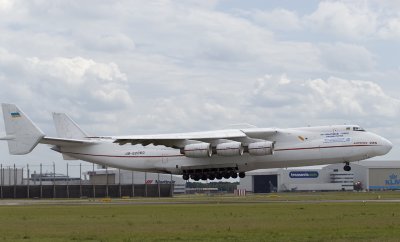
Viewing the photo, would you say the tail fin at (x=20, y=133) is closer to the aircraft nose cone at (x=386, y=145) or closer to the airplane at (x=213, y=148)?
the airplane at (x=213, y=148)

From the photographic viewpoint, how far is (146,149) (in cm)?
6419

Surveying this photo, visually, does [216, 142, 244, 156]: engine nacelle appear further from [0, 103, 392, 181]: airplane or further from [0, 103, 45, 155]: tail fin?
[0, 103, 45, 155]: tail fin

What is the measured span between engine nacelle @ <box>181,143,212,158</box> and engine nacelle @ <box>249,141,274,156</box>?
378 centimetres

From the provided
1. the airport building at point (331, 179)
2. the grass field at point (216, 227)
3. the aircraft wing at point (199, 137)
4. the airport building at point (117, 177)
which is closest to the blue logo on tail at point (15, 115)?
the aircraft wing at point (199, 137)

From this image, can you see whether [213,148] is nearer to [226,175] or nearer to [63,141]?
[226,175]

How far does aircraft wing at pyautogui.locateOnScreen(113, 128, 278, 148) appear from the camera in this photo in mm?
60331

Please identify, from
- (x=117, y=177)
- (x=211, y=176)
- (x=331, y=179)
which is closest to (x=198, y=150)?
(x=211, y=176)

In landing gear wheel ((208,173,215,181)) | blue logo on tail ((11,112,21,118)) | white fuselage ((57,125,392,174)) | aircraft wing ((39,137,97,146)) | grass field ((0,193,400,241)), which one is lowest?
grass field ((0,193,400,241))

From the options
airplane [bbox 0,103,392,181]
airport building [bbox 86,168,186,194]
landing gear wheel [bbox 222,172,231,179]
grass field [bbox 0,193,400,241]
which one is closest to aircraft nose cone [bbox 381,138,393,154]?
airplane [bbox 0,103,392,181]

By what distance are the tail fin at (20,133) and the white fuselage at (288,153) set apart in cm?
656

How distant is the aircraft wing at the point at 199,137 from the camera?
60.3 m

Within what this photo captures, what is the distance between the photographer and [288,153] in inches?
2299

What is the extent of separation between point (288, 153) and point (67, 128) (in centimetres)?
2323

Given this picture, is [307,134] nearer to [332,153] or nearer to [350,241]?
[332,153]
